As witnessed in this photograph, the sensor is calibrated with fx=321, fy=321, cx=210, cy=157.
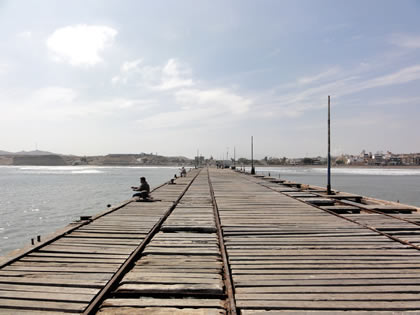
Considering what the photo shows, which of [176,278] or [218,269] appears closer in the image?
[176,278]

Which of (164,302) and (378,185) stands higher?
(164,302)

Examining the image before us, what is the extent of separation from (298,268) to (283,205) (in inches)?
342

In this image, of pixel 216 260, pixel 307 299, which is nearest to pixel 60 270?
pixel 216 260

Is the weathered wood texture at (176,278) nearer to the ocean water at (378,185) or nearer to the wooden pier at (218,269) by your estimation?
the wooden pier at (218,269)

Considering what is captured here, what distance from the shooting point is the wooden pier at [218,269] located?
440 cm

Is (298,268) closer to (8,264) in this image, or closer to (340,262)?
(340,262)

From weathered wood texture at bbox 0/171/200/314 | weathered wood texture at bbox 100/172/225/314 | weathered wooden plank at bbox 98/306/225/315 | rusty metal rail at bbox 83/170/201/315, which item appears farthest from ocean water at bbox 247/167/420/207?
weathered wooden plank at bbox 98/306/225/315

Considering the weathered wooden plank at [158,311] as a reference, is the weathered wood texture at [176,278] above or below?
above

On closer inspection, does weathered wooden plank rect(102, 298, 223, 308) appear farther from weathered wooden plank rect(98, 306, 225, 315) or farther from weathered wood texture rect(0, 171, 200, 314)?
weathered wood texture rect(0, 171, 200, 314)

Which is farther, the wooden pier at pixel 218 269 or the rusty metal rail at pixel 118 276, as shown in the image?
the wooden pier at pixel 218 269

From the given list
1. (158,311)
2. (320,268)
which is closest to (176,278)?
(158,311)

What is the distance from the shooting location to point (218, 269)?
226 inches

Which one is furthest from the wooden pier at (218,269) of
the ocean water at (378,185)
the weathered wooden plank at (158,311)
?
the ocean water at (378,185)

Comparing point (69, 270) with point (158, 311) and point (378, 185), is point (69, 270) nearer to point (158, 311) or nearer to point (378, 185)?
point (158, 311)
